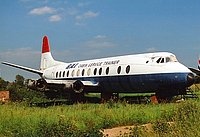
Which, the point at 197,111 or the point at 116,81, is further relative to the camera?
the point at 116,81

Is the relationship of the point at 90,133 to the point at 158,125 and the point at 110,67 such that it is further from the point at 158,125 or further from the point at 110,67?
the point at 110,67

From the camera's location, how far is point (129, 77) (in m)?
23.1

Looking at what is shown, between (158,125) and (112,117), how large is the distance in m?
3.26

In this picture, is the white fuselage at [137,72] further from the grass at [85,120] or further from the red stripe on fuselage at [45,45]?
the red stripe on fuselage at [45,45]

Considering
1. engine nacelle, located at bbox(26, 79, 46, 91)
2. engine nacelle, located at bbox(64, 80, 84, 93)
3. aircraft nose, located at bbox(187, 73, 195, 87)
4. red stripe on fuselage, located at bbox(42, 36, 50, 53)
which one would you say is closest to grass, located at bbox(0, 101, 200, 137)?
aircraft nose, located at bbox(187, 73, 195, 87)

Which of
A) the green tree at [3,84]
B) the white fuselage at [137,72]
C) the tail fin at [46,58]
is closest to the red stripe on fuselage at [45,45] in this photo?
the tail fin at [46,58]

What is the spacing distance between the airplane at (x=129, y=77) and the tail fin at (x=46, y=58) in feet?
23.7

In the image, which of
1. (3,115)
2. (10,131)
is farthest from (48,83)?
(10,131)

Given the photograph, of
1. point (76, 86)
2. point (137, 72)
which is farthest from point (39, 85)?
point (137, 72)

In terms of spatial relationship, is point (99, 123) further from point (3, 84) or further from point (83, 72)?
point (3, 84)

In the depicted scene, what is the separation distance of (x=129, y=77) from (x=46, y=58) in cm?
1641

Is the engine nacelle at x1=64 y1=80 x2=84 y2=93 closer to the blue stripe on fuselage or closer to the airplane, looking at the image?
the airplane

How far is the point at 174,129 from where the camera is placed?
10430 millimetres

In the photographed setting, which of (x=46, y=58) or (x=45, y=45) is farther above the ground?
(x=45, y=45)
